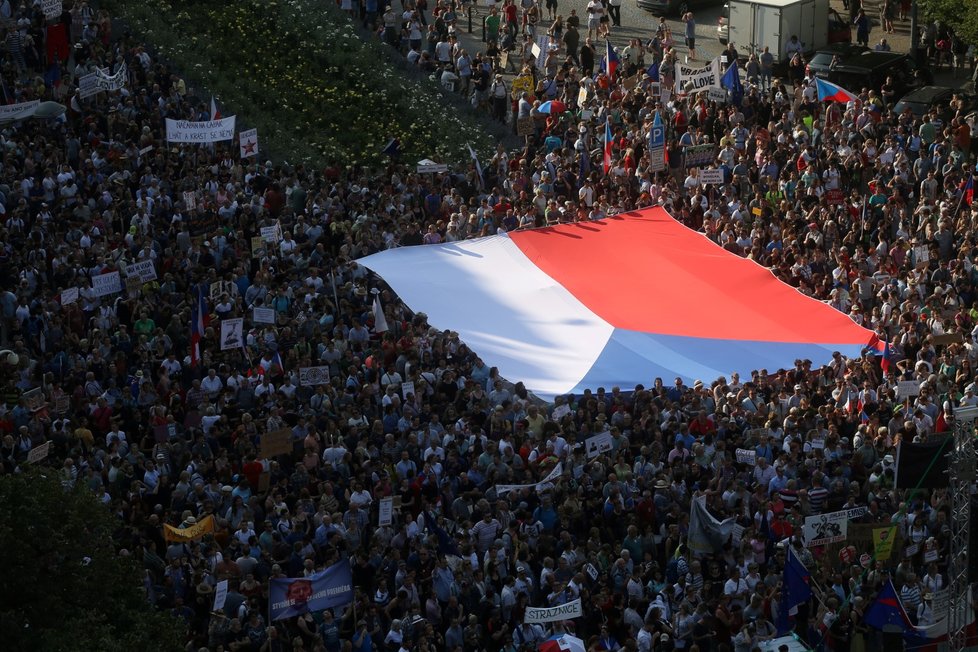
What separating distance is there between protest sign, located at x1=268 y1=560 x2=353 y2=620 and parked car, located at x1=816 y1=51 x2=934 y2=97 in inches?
755

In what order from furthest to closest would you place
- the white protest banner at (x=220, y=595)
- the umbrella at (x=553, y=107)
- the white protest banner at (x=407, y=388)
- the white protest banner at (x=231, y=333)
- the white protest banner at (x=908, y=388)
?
the umbrella at (x=553, y=107), the white protest banner at (x=231, y=333), the white protest banner at (x=407, y=388), the white protest banner at (x=908, y=388), the white protest banner at (x=220, y=595)

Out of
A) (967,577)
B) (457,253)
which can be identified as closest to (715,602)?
(967,577)

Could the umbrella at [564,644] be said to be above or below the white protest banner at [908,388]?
below

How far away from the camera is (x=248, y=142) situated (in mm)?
32312

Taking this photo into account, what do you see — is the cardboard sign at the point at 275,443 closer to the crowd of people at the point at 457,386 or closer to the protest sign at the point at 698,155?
A: the crowd of people at the point at 457,386

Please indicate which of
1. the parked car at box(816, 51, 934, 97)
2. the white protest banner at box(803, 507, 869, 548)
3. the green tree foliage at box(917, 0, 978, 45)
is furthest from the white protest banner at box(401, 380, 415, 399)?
the green tree foliage at box(917, 0, 978, 45)

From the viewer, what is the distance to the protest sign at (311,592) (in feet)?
69.3

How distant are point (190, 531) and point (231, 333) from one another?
5066mm

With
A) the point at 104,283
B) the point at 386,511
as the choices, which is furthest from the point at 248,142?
the point at 386,511

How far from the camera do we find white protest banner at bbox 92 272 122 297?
2770cm

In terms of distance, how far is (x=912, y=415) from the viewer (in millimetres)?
24641

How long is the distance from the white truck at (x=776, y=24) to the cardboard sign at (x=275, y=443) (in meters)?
Result: 18.8

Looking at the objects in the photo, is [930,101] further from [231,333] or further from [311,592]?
[311,592]

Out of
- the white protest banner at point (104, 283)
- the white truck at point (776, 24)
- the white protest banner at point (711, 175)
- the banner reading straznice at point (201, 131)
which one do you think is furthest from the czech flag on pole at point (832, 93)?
the white protest banner at point (104, 283)
